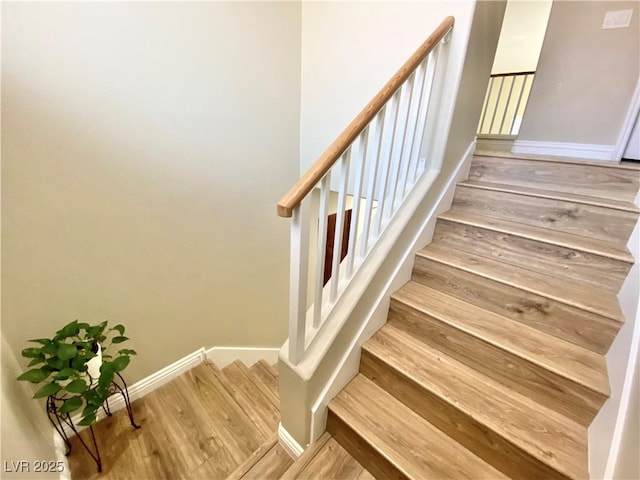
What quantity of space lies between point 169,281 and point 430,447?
68.4 inches

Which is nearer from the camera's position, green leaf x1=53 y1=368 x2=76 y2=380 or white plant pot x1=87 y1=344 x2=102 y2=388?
green leaf x1=53 y1=368 x2=76 y2=380

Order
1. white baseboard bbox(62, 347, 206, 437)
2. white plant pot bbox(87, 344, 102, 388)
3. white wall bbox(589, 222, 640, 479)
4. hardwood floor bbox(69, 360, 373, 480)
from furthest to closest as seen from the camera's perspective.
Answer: white baseboard bbox(62, 347, 206, 437)
white plant pot bbox(87, 344, 102, 388)
hardwood floor bbox(69, 360, 373, 480)
white wall bbox(589, 222, 640, 479)

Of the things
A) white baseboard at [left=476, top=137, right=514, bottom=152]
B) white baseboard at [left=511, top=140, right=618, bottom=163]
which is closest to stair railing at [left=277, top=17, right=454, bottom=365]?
white baseboard at [left=511, top=140, right=618, bottom=163]

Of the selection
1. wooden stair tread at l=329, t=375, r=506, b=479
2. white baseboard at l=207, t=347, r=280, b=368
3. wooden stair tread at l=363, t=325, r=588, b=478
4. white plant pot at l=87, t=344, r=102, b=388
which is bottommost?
white baseboard at l=207, t=347, r=280, b=368

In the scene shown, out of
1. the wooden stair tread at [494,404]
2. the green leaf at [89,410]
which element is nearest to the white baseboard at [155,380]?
the green leaf at [89,410]

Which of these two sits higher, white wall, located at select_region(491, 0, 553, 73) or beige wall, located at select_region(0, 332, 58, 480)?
white wall, located at select_region(491, 0, 553, 73)

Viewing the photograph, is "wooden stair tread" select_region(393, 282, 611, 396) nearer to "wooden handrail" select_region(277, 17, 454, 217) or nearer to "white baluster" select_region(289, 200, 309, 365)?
"white baluster" select_region(289, 200, 309, 365)

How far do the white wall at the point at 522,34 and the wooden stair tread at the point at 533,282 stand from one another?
4.74m

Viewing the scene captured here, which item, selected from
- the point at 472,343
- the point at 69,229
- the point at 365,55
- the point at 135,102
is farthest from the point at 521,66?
the point at 69,229

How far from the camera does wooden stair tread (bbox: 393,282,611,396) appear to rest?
1.08 m

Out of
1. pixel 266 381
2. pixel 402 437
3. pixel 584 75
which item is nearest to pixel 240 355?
pixel 266 381

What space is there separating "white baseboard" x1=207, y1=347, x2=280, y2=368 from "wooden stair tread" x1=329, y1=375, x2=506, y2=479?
4.53 feet

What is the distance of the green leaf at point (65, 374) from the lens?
1165 mm

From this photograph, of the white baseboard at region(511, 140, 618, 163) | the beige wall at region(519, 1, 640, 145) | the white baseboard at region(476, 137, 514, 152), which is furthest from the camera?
the white baseboard at region(476, 137, 514, 152)
